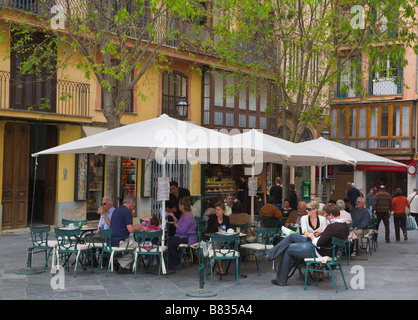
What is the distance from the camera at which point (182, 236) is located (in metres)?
10.6

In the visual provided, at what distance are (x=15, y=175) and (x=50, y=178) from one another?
157 centimetres

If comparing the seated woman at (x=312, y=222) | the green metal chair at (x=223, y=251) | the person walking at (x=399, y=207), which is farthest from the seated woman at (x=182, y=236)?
the person walking at (x=399, y=207)

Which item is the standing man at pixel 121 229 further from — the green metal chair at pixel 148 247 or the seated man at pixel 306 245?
the seated man at pixel 306 245

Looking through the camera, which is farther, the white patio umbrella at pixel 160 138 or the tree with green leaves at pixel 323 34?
the tree with green leaves at pixel 323 34

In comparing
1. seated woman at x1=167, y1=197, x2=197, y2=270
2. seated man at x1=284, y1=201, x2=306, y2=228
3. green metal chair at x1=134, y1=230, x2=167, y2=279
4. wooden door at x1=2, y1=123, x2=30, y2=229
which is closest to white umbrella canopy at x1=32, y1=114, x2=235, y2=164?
seated woman at x1=167, y1=197, x2=197, y2=270

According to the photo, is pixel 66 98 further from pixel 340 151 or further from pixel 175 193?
pixel 340 151

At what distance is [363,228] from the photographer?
13609 millimetres

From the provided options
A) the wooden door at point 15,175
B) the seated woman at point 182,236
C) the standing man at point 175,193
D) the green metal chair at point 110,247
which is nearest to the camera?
the green metal chair at point 110,247

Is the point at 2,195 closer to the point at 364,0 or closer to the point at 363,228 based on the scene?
the point at 363,228

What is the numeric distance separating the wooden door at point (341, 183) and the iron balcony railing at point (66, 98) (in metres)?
19.6

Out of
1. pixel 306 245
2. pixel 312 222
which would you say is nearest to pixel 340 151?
pixel 312 222

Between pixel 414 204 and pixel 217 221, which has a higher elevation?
pixel 217 221

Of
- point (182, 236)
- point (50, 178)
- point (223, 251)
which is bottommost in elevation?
point (223, 251)

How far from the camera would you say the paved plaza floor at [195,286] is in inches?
328
